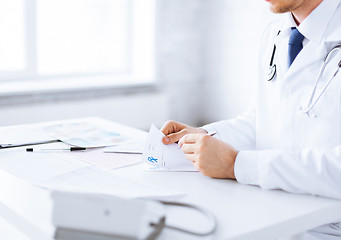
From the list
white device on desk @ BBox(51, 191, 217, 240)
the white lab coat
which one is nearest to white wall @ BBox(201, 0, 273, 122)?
the white lab coat

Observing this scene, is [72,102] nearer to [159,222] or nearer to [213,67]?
[213,67]

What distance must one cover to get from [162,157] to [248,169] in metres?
0.26

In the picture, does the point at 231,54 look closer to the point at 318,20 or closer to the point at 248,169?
the point at 318,20

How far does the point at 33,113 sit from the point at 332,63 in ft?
7.51

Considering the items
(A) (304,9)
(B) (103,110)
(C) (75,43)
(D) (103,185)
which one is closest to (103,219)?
(D) (103,185)

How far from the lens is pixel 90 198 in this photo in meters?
0.95

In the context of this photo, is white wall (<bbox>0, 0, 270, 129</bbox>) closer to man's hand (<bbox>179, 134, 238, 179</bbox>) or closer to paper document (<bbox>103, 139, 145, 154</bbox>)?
paper document (<bbox>103, 139, 145, 154</bbox>)

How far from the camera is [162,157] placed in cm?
143

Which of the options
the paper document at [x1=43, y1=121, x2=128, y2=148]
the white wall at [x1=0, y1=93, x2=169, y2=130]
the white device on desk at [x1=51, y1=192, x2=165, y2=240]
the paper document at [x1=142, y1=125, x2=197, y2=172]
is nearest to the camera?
the white device on desk at [x1=51, y1=192, x2=165, y2=240]

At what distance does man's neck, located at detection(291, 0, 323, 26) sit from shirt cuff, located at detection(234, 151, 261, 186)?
0.50 metres

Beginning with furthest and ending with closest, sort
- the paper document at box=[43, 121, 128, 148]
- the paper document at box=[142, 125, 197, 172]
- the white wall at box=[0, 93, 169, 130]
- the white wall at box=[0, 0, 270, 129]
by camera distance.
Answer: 1. the white wall at box=[0, 0, 270, 129]
2. the white wall at box=[0, 93, 169, 130]
3. the paper document at box=[43, 121, 128, 148]
4. the paper document at box=[142, 125, 197, 172]

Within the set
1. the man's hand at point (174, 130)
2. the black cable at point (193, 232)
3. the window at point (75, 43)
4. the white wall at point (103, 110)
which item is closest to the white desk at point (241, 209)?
the black cable at point (193, 232)

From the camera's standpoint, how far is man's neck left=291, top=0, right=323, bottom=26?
153 cm

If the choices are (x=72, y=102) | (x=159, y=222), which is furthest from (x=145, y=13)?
(x=159, y=222)
